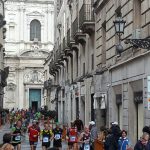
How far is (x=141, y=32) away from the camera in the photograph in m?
17.1

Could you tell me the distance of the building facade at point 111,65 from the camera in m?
17.2

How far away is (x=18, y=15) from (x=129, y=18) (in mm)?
65728

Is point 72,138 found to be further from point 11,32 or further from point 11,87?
point 11,32

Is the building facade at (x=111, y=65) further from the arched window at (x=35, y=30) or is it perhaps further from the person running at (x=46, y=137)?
the arched window at (x=35, y=30)

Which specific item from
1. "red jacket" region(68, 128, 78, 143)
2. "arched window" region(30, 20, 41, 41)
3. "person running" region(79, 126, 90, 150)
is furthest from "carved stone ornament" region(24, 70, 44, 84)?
"person running" region(79, 126, 90, 150)

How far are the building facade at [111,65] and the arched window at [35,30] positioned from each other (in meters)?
44.8

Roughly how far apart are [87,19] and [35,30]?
2268 inches

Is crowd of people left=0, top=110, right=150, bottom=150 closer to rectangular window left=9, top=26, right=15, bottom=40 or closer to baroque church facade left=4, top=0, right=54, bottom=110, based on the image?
baroque church facade left=4, top=0, right=54, bottom=110

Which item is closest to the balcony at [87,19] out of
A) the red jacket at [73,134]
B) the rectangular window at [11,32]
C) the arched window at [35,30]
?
the red jacket at [73,134]

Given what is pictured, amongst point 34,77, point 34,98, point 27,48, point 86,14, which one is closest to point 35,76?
point 34,77

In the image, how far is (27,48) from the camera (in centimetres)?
8369

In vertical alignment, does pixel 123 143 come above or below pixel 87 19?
below

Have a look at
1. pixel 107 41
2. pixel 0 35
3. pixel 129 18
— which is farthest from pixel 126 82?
pixel 0 35

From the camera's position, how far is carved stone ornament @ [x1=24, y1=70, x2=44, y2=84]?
8206 cm
